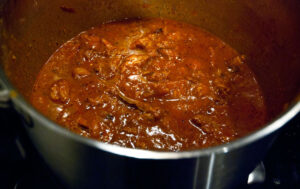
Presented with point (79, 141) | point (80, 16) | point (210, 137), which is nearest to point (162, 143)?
point (210, 137)

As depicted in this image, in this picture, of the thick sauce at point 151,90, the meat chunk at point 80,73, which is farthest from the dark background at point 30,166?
the meat chunk at point 80,73

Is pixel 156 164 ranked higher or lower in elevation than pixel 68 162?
higher

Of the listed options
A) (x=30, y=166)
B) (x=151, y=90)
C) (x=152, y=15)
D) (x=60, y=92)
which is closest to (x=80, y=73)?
(x=60, y=92)

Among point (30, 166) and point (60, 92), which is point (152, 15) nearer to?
point (60, 92)

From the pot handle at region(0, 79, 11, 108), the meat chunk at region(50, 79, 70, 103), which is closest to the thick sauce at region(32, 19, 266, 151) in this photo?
the meat chunk at region(50, 79, 70, 103)

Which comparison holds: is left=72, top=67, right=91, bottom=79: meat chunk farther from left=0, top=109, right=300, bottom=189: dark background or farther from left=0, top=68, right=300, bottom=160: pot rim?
left=0, top=68, right=300, bottom=160: pot rim

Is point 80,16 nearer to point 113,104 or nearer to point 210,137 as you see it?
point 113,104

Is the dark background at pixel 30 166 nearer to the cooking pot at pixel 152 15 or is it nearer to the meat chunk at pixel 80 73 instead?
the cooking pot at pixel 152 15
